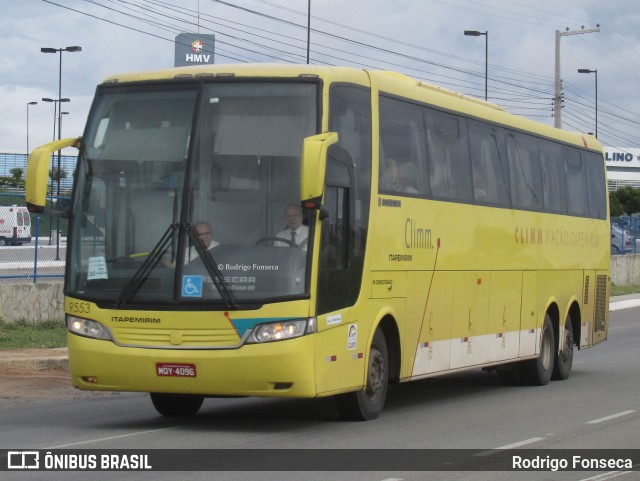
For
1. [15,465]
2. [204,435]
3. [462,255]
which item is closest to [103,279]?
[204,435]

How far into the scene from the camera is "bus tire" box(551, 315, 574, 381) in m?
18.8

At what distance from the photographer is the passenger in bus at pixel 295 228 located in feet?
38.2

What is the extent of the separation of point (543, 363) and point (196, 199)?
8141 mm

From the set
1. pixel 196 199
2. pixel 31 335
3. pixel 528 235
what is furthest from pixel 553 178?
pixel 31 335

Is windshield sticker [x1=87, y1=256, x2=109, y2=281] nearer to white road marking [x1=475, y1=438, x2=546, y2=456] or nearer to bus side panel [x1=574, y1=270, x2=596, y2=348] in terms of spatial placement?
white road marking [x1=475, y1=438, x2=546, y2=456]

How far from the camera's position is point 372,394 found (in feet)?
42.5

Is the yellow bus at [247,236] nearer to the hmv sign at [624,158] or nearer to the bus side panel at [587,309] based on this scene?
the bus side panel at [587,309]

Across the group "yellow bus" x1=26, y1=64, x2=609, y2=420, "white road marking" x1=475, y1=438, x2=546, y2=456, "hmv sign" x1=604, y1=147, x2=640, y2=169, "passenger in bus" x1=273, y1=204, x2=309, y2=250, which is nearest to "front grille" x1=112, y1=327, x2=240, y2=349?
"yellow bus" x1=26, y1=64, x2=609, y2=420

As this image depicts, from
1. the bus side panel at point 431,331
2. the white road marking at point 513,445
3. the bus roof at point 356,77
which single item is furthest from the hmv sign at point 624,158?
the white road marking at point 513,445

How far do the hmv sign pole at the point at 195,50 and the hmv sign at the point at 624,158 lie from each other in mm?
76655

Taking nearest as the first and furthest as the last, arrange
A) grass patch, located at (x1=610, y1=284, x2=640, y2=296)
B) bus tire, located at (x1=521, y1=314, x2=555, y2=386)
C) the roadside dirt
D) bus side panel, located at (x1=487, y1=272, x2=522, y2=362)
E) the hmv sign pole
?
the roadside dirt
bus side panel, located at (x1=487, y1=272, x2=522, y2=362)
bus tire, located at (x1=521, y1=314, x2=555, y2=386)
grass patch, located at (x1=610, y1=284, x2=640, y2=296)
the hmv sign pole

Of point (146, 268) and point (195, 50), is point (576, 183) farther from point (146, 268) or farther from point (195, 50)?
point (195, 50)

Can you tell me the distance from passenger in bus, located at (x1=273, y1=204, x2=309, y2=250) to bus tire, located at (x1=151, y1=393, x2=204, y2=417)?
102 inches
